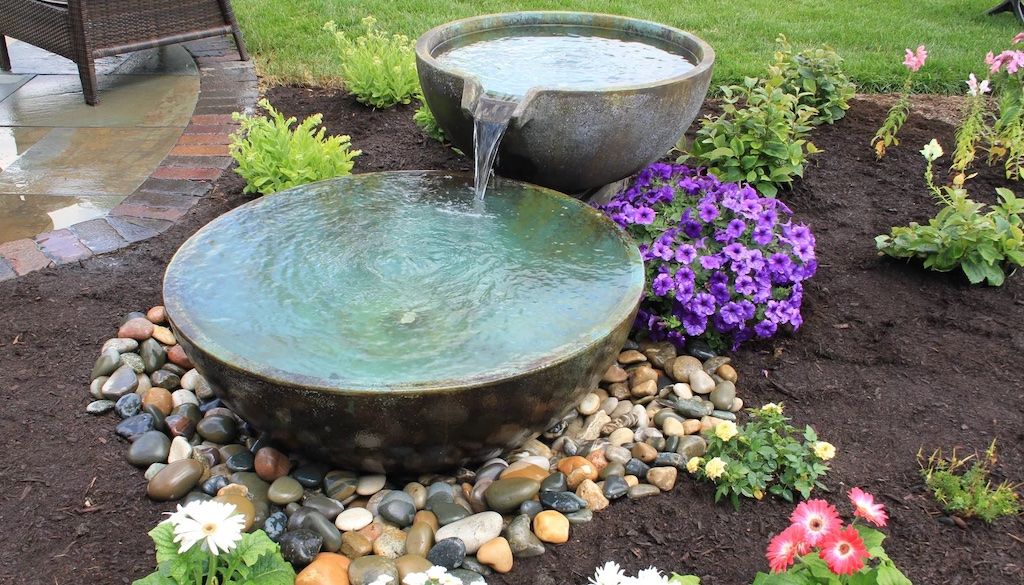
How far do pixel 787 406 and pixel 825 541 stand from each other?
1256 millimetres

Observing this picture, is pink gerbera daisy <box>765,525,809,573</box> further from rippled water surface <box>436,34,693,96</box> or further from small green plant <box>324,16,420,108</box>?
small green plant <box>324,16,420,108</box>

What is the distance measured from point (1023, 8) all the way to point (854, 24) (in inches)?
63.7

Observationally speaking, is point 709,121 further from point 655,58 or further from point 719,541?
point 719,541

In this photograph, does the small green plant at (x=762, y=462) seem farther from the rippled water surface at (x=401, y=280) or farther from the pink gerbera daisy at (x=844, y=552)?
the pink gerbera daisy at (x=844, y=552)

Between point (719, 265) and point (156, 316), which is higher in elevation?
point (719, 265)

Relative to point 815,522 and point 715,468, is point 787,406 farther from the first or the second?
point 815,522

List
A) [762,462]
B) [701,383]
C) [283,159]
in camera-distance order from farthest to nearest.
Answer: [283,159] < [701,383] < [762,462]

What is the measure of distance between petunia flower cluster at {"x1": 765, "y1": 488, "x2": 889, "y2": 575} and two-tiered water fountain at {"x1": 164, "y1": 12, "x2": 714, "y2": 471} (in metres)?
0.76

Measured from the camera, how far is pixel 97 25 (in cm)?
479

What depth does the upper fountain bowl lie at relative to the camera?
10.4 feet

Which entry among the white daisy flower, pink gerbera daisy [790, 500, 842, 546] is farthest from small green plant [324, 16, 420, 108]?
pink gerbera daisy [790, 500, 842, 546]

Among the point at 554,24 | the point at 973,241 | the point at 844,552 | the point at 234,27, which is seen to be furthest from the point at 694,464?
the point at 234,27

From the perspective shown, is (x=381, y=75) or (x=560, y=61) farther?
(x=381, y=75)

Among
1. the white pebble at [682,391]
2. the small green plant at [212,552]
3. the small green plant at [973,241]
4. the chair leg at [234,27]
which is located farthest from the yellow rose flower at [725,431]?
the chair leg at [234,27]
